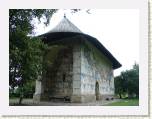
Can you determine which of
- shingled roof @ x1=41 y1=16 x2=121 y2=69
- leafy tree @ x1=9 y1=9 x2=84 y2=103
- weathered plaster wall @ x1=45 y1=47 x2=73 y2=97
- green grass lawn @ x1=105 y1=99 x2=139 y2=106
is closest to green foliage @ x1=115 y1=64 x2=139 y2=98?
green grass lawn @ x1=105 y1=99 x2=139 y2=106

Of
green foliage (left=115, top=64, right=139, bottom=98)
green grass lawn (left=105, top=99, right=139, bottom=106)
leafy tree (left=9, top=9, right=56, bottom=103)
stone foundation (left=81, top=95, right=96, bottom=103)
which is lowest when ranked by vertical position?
green grass lawn (left=105, top=99, right=139, bottom=106)

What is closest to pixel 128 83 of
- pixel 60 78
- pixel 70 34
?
pixel 60 78

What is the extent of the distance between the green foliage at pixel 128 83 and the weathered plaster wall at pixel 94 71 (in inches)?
6.0

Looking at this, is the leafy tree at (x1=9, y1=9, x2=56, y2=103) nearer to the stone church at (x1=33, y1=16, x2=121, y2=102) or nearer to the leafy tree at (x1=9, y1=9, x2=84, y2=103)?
the leafy tree at (x1=9, y1=9, x2=84, y2=103)

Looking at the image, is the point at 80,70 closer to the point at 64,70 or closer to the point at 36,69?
the point at 64,70

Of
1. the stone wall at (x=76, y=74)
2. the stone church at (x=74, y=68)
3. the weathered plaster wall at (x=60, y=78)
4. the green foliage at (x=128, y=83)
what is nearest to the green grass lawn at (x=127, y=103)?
the green foliage at (x=128, y=83)

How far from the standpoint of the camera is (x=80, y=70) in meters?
8.95

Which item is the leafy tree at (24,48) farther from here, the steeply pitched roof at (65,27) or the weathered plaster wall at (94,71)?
the weathered plaster wall at (94,71)

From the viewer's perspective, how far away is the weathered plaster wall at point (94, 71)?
8.86 meters

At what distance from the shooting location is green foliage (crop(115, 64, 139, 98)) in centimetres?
806

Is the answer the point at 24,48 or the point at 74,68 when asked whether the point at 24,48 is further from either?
the point at 74,68

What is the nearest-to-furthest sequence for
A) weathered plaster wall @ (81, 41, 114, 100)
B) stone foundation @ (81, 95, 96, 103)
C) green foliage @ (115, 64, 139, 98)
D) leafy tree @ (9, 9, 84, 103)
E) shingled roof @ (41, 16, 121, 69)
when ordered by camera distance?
green foliage @ (115, 64, 139, 98) → leafy tree @ (9, 9, 84, 103) → stone foundation @ (81, 95, 96, 103) → shingled roof @ (41, 16, 121, 69) → weathered plaster wall @ (81, 41, 114, 100)

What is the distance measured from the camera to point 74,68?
29.4 feet

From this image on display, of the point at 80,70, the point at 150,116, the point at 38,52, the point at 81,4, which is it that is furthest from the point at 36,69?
the point at 150,116
